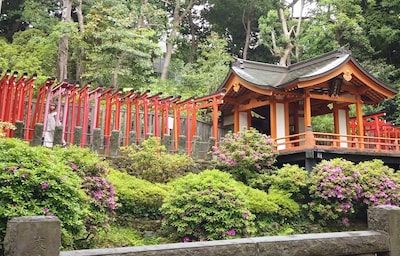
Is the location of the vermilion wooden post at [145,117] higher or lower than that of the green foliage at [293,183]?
higher

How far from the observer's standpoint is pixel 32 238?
2.50 m

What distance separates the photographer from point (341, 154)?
12547mm

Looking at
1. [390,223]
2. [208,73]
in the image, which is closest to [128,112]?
[208,73]

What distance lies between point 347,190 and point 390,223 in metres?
6.07

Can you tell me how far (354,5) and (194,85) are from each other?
11648 millimetres

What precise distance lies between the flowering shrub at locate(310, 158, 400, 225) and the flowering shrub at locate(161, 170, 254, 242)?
3.35 meters

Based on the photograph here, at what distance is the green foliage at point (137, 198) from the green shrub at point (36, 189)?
2808 millimetres

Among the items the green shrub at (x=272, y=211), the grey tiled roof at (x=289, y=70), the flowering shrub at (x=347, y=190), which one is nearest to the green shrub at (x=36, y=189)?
the green shrub at (x=272, y=211)

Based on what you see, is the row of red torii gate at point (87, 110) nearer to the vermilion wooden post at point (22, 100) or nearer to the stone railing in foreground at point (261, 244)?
the vermilion wooden post at point (22, 100)

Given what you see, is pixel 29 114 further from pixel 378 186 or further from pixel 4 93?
pixel 378 186

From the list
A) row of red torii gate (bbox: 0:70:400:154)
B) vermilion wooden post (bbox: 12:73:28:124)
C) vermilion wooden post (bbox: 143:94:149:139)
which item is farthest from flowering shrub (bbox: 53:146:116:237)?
vermilion wooden post (bbox: 143:94:149:139)

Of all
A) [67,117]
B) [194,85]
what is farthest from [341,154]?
[194,85]

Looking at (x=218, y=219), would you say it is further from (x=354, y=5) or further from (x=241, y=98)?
(x=354, y=5)

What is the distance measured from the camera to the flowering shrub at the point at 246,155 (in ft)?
35.8
